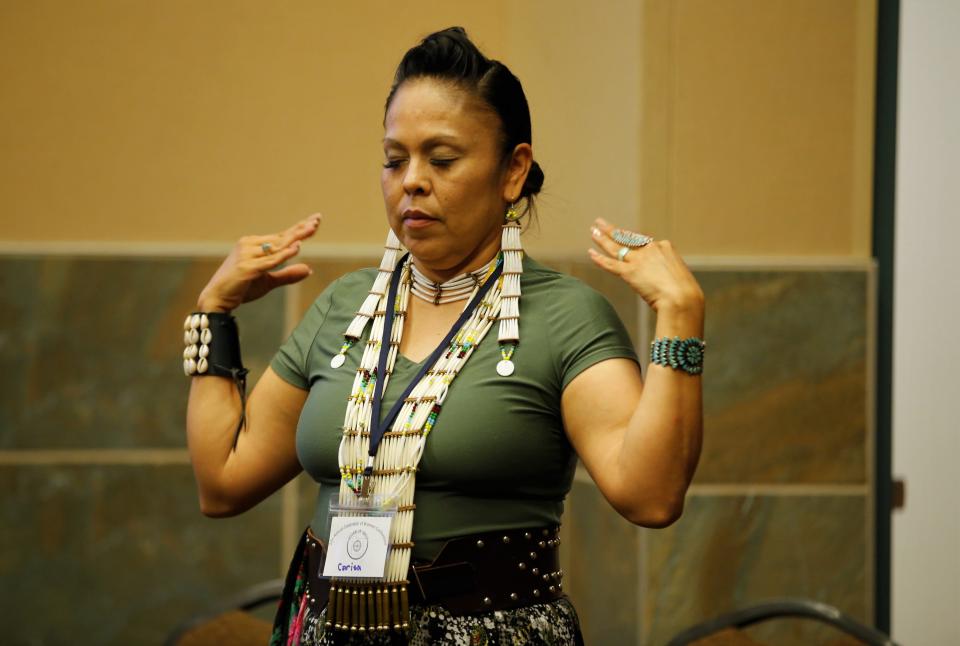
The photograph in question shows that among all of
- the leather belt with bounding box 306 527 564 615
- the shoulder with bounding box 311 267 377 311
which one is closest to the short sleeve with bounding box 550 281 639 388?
the leather belt with bounding box 306 527 564 615

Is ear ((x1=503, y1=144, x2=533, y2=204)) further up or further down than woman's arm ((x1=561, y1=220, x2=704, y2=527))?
further up

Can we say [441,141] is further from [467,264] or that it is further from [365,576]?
[365,576]

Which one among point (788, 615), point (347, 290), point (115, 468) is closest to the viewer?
point (347, 290)

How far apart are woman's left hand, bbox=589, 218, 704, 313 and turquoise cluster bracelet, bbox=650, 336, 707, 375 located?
0.05 metres

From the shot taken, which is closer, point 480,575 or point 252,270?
point 480,575

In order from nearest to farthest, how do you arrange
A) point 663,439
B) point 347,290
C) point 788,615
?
1. point 663,439
2. point 347,290
3. point 788,615

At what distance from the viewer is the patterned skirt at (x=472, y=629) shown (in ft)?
4.98

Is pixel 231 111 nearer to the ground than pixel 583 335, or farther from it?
farther from it

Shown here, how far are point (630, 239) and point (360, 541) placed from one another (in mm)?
547

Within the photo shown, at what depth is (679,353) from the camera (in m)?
1.48

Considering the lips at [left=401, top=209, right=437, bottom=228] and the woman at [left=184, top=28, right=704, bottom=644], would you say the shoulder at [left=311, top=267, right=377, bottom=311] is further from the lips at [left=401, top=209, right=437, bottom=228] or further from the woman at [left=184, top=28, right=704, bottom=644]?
the lips at [left=401, top=209, right=437, bottom=228]

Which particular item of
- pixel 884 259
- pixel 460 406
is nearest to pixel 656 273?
pixel 460 406

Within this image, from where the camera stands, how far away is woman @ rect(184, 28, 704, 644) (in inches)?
59.7

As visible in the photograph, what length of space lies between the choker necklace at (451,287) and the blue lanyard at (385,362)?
2 cm
